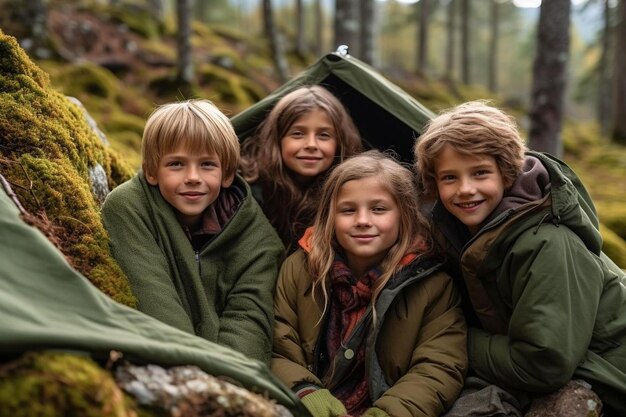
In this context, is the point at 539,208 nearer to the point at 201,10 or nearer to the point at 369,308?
the point at 369,308

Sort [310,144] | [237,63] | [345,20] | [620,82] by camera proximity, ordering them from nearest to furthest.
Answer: [310,144], [345,20], [620,82], [237,63]

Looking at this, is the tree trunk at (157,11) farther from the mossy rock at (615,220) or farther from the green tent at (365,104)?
the green tent at (365,104)

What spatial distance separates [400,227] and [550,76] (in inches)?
234

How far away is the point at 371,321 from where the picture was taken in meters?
3.37

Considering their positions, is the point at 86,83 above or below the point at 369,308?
above

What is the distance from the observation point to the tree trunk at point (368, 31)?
11.8 metres

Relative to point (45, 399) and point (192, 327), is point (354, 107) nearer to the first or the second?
point (192, 327)

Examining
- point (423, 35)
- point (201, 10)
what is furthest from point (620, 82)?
point (201, 10)

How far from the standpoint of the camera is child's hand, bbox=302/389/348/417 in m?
3.07

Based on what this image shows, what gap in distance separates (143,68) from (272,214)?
38.0 ft

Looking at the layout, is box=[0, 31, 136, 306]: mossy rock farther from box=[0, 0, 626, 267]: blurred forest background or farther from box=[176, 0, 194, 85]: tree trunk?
box=[176, 0, 194, 85]: tree trunk

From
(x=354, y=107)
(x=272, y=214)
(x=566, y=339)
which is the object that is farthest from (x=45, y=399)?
(x=354, y=107)

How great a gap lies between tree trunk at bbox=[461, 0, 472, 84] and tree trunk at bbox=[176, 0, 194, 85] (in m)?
14.8

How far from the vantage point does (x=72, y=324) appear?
7.08ft
